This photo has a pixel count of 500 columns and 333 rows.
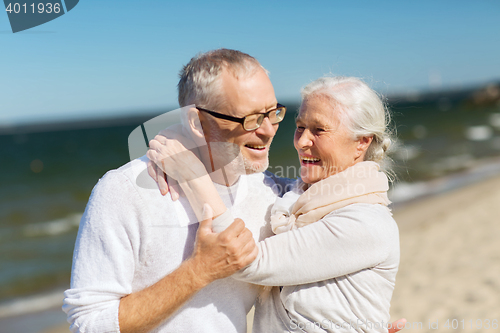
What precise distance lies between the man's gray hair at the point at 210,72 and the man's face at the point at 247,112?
1.3 inches

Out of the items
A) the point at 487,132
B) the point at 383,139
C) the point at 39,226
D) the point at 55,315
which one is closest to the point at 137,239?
the point at 383,139

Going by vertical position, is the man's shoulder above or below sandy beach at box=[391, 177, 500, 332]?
above

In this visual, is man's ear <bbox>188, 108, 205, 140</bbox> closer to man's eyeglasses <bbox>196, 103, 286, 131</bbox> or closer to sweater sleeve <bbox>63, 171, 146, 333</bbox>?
man's eyeglasses <bbox>196, 103, 286, 131</bbox>

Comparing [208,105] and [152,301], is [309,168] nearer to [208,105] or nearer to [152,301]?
[208,105]

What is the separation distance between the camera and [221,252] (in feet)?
A: 5.90

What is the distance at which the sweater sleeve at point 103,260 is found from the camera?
1.73 metres

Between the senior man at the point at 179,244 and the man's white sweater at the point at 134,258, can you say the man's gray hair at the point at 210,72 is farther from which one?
the man's white sweater at the point at 134,258

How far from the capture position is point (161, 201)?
1952 millimetres

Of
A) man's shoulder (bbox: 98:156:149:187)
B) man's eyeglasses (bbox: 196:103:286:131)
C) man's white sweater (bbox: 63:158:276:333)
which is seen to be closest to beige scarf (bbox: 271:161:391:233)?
man's white sweater (bbox: 63:158:276:333)

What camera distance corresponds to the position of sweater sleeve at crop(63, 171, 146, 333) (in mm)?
1731

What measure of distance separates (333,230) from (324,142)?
580 mm

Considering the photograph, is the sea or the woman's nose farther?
the sea

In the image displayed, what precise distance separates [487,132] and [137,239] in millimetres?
31876

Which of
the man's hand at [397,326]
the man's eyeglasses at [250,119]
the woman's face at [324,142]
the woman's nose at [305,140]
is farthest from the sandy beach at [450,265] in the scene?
the man's eyeglasses at [250,119]
